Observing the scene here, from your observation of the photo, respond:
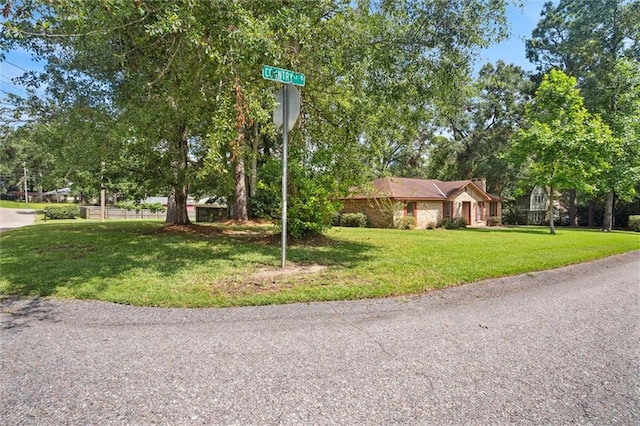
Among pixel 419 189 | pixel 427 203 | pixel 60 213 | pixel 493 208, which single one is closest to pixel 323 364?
pixel 427 203

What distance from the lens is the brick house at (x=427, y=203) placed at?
893 inches

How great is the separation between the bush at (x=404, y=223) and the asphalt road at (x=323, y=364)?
1755 cm

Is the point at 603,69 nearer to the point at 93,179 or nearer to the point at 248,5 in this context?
the point at 248,5

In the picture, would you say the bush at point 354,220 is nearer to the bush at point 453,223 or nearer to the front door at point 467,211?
the bush at point 453,223

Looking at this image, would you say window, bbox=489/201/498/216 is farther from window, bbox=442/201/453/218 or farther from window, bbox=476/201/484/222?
window, bbox=442/201/453/218

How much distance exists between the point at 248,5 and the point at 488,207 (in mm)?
29304


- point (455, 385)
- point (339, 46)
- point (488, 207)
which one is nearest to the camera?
point (455, 385)

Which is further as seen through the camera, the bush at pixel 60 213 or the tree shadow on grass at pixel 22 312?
the bush at pixel 60 213

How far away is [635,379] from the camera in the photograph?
274 cm

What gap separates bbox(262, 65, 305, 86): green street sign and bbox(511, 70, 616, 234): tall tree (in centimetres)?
1825

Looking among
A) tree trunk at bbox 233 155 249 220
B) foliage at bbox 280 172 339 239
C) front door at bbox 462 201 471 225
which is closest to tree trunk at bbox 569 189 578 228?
front door at bbox 462 201 471 225

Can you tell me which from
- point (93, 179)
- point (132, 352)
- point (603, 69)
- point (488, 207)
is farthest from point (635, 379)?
point (603, 69)

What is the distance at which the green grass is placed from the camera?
16.1 ft

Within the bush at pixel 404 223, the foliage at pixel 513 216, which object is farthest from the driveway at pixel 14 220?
the foliage at pixel 513 216
